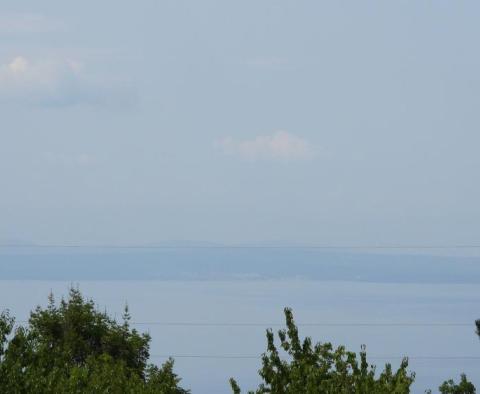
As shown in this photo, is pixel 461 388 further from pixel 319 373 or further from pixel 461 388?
pixel 319 373

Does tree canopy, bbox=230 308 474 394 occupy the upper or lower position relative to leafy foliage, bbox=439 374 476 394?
lower

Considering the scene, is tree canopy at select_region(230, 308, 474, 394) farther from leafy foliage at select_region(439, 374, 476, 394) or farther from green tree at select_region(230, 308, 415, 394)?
leafy foliage at select_region(439, 374, 476, 394)

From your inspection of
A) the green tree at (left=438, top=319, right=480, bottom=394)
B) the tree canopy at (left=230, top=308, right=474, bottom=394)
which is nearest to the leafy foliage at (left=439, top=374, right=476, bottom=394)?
the green tree at (left=438, top=319, right=480, bottom=394)

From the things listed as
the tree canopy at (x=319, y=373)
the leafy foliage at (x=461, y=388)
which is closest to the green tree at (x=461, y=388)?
the leafy foliage at (x=461, y=388)

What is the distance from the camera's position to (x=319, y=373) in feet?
121

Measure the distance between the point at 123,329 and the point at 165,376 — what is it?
71.8 feet

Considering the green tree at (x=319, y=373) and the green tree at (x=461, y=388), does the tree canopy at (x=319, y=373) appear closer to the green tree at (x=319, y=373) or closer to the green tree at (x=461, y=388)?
the green tree at (x=319, y=373)

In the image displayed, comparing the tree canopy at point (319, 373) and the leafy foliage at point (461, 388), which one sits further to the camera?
the leafy foliage at point (461, 388)

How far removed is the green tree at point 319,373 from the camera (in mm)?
36438

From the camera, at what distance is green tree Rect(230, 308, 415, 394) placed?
120ft

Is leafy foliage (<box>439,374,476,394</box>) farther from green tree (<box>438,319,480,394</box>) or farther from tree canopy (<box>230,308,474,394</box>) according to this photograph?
tree canopy (<box>230,308,474,394</box>)

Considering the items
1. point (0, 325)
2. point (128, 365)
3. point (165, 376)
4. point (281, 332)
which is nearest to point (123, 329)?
point (128, 365)

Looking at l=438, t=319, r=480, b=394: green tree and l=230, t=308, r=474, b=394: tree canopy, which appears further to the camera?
l=438, t=319, r=480, b=394: green tree

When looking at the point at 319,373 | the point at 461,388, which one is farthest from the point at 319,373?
the point at 461,388
